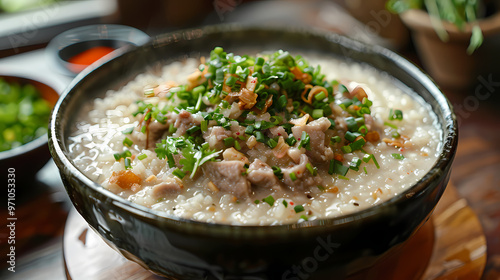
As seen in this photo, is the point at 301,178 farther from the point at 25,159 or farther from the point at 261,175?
the point at 25,159

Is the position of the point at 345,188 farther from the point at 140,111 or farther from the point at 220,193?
the point at 140,111

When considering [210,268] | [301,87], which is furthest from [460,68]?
[210,268]

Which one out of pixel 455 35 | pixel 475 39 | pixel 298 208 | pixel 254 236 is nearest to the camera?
pixel 254 236

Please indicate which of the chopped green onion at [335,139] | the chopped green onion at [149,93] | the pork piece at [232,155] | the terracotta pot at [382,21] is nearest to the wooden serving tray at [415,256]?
the chopped green onion at [335,139]

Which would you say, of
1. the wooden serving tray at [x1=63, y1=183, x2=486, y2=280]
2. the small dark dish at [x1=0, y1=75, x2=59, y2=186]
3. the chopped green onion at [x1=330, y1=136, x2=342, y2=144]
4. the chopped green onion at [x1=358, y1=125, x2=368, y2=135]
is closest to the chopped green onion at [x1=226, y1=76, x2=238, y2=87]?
the chopped green onion at [x1=330, y1=136, x2=342, y2=144]

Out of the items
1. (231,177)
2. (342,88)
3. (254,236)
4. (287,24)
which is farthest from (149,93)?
(287,24)

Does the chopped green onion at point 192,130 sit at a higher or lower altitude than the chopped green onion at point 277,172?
higher

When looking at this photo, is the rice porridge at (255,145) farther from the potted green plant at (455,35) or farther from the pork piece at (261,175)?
the potted green plant at (455,35)
